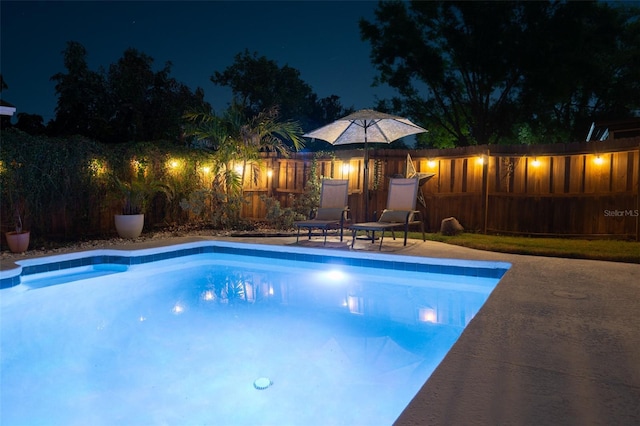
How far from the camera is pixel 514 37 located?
52.3ft

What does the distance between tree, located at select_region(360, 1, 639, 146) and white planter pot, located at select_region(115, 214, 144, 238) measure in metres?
13.4

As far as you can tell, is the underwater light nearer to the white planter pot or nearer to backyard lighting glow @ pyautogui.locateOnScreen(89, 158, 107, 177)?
the white planter pot

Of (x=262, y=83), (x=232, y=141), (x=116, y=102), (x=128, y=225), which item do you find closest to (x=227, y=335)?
(x=128, y=225)

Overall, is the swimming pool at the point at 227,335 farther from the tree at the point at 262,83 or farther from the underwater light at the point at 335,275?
the tree at the point at 262,83

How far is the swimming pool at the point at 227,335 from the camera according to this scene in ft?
8.98

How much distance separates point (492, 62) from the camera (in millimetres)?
16500

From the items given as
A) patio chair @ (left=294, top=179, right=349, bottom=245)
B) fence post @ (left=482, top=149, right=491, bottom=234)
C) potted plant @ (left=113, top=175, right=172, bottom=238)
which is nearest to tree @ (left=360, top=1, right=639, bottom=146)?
fence post @ (left=482, top=149, right=491, bottom=234)

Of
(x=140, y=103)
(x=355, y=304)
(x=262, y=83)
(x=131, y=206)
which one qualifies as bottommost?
(x=355, y=304)

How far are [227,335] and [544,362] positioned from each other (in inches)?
97.8

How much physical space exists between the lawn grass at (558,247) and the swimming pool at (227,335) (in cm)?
118

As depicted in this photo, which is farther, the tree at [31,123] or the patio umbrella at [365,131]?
the tree at [31,123]

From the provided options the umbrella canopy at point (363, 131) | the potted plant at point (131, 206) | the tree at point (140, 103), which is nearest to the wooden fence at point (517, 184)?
the umbrella canopy at point (363, 131)

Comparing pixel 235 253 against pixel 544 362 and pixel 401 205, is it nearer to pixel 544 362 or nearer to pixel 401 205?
pixel 401 205

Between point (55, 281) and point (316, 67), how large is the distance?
23268mm
